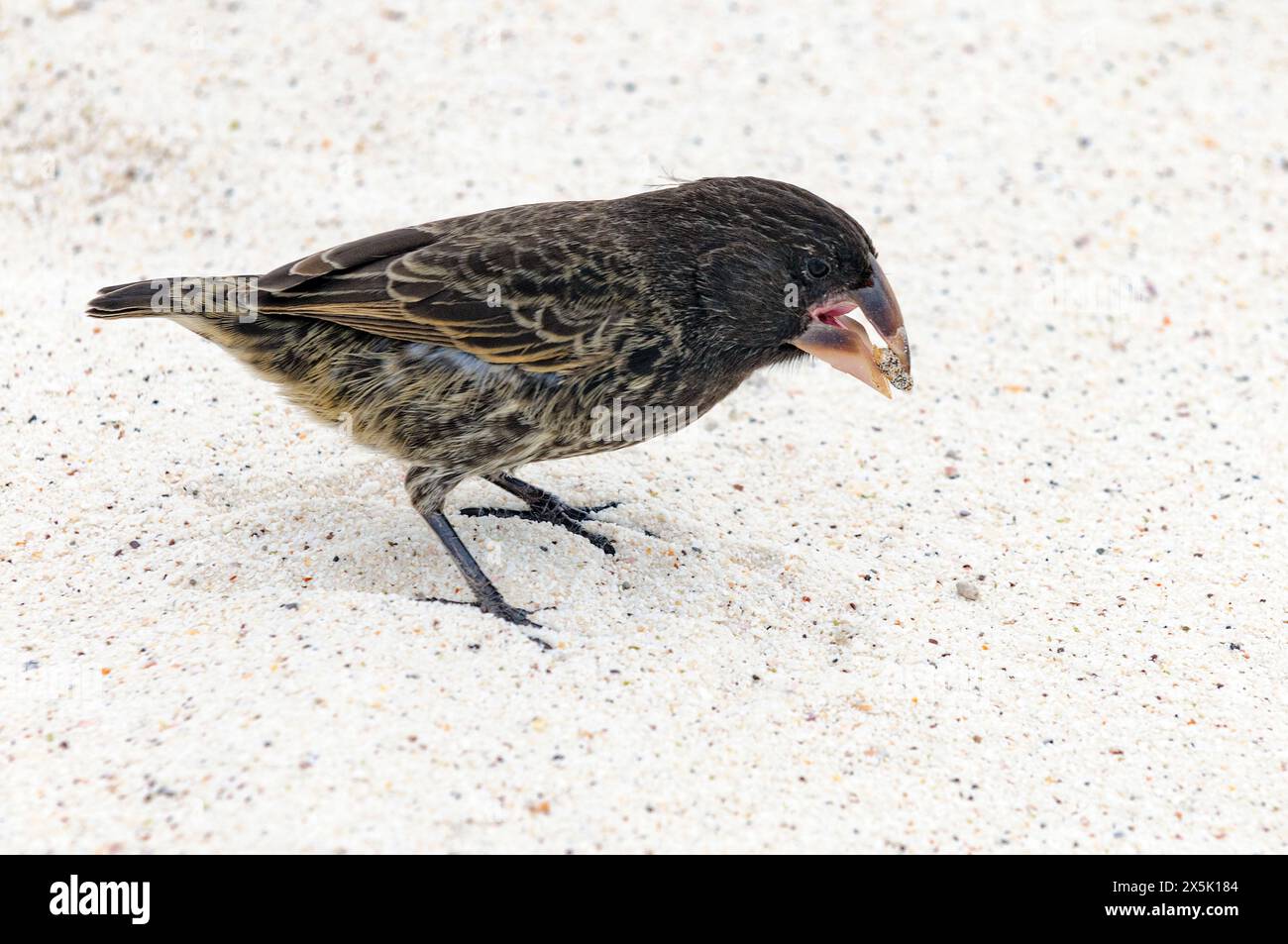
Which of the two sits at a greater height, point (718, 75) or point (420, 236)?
point (718, 75)

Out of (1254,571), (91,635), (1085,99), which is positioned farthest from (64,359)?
(1085,99)

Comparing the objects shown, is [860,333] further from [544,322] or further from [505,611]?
[505,611]

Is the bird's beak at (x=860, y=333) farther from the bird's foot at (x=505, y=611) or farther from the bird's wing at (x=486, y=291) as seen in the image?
the bird's foot at (x=505, y=611)

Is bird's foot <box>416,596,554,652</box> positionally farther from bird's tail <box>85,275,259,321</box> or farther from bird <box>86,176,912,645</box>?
bird's tail <box>85,275,259,321</box>

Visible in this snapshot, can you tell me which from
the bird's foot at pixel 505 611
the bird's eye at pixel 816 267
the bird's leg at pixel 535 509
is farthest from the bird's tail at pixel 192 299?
the bird's eye at pixel 816 267

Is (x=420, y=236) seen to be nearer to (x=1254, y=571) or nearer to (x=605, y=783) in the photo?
(x=605, y=783)

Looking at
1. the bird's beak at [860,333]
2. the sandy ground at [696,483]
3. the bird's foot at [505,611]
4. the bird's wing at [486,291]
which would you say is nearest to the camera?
the sandy ground at [696,483]
